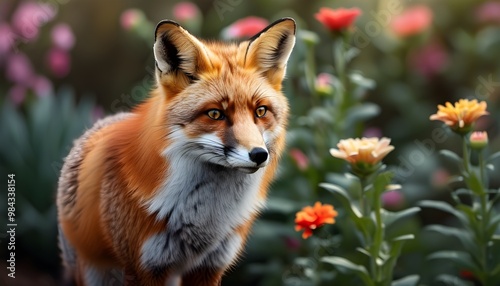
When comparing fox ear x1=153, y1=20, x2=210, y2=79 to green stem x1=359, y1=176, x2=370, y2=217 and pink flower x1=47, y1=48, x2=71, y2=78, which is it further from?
pink flower x1=47, y1=48, x2=71, y2=78

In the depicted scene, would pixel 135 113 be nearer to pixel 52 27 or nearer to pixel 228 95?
pixel 228 95

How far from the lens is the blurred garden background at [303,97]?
15.6 feet

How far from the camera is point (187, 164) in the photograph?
295 centimetres

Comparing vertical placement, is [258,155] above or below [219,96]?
below

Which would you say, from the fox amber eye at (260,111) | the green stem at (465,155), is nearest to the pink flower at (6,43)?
the fox amber eye at (260,111)

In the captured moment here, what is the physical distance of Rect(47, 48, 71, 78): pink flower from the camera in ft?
18.8

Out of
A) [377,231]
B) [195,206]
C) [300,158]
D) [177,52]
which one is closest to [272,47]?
[177,52]

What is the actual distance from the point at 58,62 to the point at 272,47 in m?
3.12

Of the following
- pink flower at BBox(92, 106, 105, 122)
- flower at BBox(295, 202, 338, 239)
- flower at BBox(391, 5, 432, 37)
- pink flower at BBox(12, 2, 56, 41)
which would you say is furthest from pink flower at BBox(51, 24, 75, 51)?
flower at BBox(295, 202, 338, 239)

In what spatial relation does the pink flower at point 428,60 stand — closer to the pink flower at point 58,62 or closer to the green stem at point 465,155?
the green stem at point 465,155

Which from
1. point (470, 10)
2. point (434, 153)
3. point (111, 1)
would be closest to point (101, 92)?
point (111, 1)

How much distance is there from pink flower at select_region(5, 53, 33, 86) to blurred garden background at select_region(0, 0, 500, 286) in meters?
0.01

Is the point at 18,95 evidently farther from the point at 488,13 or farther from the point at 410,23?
the point at 488,13

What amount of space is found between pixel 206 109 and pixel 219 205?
41 cm
